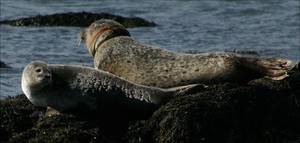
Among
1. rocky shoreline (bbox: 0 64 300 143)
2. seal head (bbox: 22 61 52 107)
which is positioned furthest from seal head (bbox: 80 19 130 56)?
seal head (bbox: 22 61 52 107)

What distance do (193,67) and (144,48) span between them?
1.79 ft

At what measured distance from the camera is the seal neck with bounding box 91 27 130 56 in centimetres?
796

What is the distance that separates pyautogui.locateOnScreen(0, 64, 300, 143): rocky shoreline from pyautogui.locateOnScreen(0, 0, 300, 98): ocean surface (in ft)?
16.1

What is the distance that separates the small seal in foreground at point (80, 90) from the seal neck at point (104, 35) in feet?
4.82

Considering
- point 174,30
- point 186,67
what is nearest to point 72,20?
point 174,30

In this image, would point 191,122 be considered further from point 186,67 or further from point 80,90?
point 186,67

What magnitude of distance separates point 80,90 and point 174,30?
12.4 metres

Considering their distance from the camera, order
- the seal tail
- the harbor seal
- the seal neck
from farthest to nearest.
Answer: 1. the seal neck
2. the harbor seal
3. the seal tail

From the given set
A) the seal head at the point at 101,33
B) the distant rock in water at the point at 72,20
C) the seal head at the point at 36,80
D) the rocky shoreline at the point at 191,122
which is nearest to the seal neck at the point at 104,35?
the seal head at the point at 101,33

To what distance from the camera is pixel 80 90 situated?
6312 mm

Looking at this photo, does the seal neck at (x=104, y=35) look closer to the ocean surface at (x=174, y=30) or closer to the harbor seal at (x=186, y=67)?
the harbor seal at (x=186, y=67)

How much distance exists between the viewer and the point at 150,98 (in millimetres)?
6434

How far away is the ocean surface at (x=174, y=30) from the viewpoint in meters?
15.3

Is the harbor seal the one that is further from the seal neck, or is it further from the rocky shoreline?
the rocky shoreline
